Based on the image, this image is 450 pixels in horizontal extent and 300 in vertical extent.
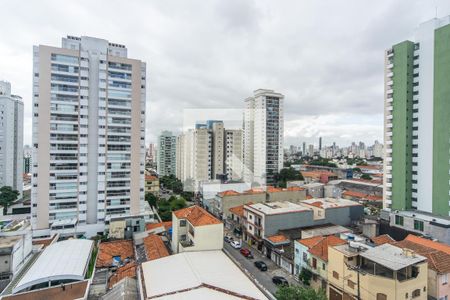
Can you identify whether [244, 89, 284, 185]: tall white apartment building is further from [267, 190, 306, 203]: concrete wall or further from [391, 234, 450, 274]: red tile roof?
[391, 234, 450, 274]: red tile roof

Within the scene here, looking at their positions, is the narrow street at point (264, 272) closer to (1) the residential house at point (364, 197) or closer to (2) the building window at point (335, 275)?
(2) the building window at point (335, 275)

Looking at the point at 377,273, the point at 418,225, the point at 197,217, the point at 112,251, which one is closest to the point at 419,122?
the point at 418,225

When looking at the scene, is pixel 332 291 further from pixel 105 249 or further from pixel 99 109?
pixel 99 109

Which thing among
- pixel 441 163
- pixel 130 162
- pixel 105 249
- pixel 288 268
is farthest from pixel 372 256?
pixel 130 162

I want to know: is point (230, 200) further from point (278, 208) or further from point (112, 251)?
point (112, 251)

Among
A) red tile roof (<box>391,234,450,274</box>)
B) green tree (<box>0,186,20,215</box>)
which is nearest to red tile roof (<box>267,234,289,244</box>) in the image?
red tile roof (<box>391,234,450,274</box>)

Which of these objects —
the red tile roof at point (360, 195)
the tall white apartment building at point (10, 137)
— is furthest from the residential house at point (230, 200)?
the tall white apartment building at point (10, 137)
